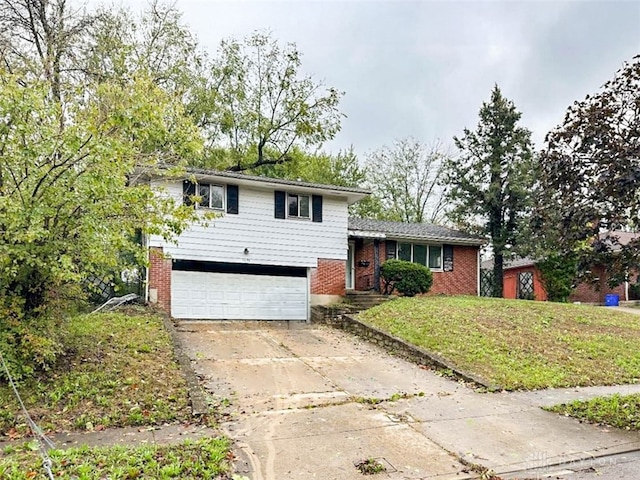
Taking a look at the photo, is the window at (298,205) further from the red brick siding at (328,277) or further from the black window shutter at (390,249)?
the black window shutter at (390,249)

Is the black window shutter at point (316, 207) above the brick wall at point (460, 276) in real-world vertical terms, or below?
above

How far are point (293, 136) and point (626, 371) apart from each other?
61.2 feet

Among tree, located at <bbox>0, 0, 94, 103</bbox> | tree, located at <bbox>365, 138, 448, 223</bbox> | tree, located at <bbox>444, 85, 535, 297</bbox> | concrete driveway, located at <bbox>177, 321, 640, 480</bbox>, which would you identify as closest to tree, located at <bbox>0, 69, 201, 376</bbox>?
concrete driveway, located at <bbox>177, 321, 640, 480</bbox>

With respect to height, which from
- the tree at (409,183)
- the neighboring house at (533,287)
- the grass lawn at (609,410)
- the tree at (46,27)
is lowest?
the grass lawn at (609,410)

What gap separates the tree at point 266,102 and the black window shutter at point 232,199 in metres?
9.05

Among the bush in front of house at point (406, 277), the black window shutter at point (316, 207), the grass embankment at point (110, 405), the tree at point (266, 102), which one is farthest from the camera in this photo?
the tree at point (266, 102)

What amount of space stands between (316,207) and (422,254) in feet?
20.4

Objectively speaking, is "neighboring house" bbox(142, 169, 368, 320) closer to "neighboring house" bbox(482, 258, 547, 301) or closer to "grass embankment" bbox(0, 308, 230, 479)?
"grass embankment" bbox(0, 308, 230, 479)

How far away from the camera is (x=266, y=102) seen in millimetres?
24453

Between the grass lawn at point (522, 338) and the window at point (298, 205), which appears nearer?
the grass lawn at point (522, 338)

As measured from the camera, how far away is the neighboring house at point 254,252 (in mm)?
14688

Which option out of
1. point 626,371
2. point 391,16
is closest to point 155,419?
point 626,371

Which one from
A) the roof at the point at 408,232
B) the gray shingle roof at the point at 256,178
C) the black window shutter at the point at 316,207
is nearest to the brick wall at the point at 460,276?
the roof at the point at 408,232

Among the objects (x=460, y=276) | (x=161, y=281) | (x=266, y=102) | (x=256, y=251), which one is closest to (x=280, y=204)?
(x=256, y=251)
